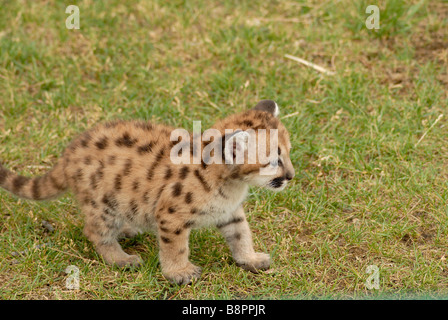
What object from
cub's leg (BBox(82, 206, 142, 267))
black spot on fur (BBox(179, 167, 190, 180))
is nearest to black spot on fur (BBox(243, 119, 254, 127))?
black spot on fur (BBox(179, 167, 190, 180))

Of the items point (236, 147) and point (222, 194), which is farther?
point (222, 194)

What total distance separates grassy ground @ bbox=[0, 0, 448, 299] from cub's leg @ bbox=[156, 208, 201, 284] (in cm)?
12

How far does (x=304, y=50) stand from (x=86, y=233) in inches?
164

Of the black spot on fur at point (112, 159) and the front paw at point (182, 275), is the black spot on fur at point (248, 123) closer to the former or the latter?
the black spot on fur at point (112, 159)

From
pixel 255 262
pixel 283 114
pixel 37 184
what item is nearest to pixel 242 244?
pixel 255 262

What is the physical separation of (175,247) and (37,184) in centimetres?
155

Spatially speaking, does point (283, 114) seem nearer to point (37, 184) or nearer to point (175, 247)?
point (175, 247)

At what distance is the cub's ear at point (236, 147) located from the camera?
5.18 meters

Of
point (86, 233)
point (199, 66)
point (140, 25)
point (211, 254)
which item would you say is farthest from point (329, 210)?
point (140, 25)

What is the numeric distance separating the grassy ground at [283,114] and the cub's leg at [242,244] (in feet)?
0.33

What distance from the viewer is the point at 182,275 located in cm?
571

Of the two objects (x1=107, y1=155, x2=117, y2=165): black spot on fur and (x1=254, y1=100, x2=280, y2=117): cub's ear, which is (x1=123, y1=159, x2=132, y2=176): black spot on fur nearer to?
(x1=107, y1=155, x2=117, y2=165): black spot on fur

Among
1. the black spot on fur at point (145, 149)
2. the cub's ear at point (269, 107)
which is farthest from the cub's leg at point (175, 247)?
the cub's ear at point (269, 107)

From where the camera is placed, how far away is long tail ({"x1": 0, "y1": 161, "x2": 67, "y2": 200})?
615 cm
